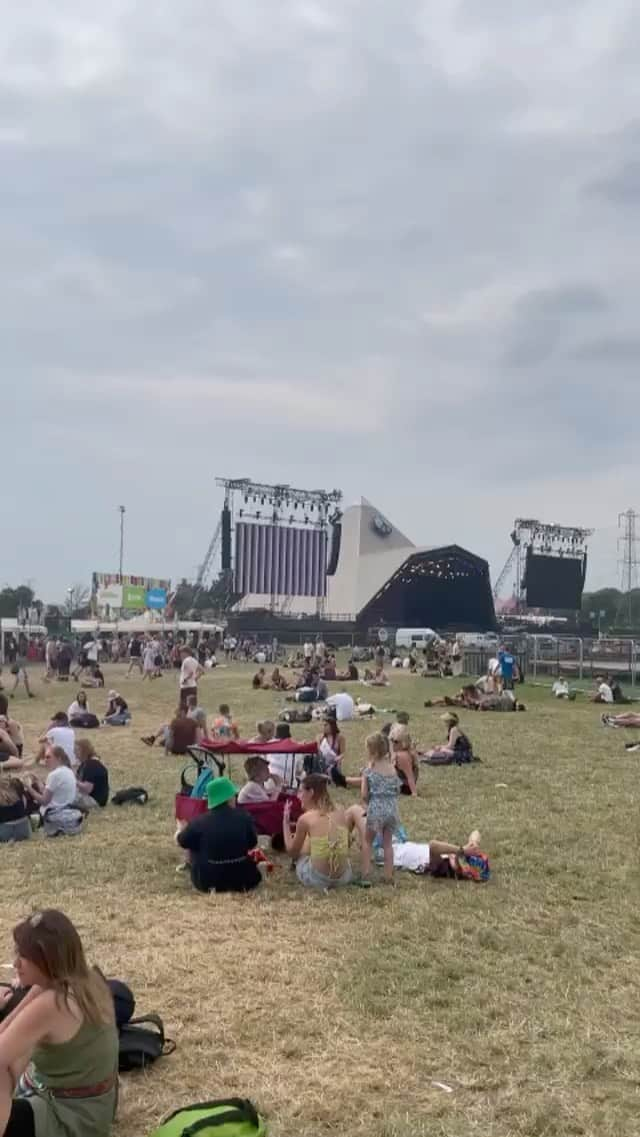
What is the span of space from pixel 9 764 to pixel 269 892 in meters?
6.15

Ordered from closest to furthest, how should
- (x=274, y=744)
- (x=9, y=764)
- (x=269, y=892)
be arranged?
(x=269, y=892), (x=274, y=744), (x=9, y=764)

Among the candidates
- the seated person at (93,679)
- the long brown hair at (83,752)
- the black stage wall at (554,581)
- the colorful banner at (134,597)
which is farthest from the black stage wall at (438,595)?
the long brown hair at (83,752)

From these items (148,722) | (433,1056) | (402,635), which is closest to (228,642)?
(402,635)

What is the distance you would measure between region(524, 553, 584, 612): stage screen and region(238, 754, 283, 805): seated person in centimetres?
6383

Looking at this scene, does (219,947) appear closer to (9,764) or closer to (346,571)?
(9,764)

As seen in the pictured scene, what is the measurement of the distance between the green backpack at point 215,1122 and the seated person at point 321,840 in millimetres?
3658

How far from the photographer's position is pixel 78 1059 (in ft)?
12.1

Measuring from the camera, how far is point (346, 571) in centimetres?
7744

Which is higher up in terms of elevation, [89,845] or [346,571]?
[346,571]

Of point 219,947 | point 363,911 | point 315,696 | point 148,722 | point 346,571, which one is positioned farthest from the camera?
point 346,571

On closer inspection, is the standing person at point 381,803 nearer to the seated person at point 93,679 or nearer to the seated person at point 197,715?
the seated person at point 197,715

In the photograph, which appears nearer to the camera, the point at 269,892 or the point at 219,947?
the point at 219,947

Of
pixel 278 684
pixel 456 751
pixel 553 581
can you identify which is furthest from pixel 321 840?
pixel 553 581

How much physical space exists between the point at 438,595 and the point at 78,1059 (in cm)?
7233
